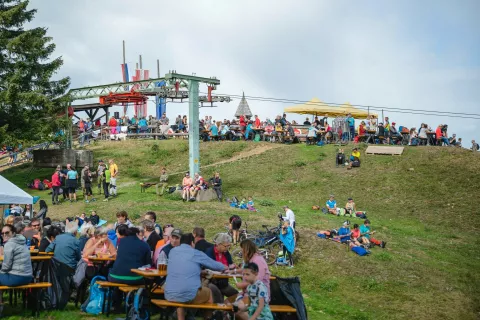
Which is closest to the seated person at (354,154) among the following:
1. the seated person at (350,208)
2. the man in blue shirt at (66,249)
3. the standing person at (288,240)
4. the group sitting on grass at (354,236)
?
the seated person at (350,208)

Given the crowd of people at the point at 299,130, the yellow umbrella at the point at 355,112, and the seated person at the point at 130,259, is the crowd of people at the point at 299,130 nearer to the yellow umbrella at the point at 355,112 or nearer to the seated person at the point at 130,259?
the yellow umbrella at the point at 355,112

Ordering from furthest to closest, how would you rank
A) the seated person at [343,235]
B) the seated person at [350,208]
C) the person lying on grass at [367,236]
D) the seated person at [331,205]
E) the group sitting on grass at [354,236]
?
the seated person at [331,205], the seated person at [350,208], the person lying on grass at [367,236], the seated person at [343,235], the group sitting on grass at [354,236]

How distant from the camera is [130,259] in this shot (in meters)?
9.58

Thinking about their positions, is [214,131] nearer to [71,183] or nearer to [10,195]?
[71,183]

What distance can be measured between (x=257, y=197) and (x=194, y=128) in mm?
4585

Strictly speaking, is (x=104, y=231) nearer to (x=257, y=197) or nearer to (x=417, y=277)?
(x=417, y=277)

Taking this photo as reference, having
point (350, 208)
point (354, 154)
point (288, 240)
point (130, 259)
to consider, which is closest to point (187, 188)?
point (350, 208)

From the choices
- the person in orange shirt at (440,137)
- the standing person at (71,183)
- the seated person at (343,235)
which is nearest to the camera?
the seated person at (343,235)

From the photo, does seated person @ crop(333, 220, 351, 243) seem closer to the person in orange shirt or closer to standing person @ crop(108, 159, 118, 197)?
standing person @ crop(108, 159, 118, 197)

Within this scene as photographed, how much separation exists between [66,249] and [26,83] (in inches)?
1059

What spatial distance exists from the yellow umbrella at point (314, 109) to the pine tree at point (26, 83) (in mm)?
14561

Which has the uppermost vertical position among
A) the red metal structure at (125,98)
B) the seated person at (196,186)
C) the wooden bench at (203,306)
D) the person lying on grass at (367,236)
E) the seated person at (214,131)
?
the red metal structure at (125,98)

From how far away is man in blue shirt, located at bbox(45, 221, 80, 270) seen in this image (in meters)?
10.8

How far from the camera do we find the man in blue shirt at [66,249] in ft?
35.6
